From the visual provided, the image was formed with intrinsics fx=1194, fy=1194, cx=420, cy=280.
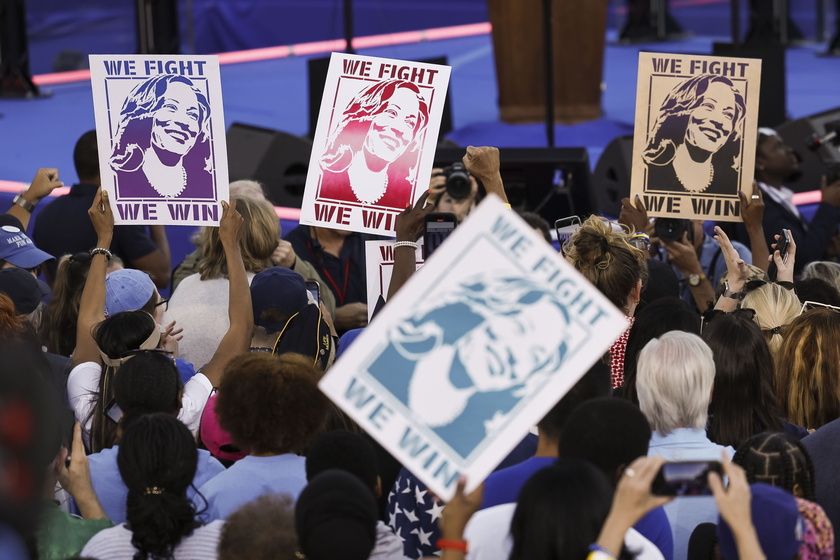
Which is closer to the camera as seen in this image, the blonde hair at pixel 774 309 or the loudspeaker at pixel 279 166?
the blonde hair at pixel 774 309

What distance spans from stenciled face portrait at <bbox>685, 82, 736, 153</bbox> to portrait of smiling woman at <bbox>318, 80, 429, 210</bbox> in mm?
1129

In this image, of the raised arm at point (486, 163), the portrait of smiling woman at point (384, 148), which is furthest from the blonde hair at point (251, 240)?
the raised arm at point (486, 163)

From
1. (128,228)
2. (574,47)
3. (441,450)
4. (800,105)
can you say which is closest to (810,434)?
(441,450)

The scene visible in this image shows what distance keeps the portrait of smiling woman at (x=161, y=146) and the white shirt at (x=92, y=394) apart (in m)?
0.92

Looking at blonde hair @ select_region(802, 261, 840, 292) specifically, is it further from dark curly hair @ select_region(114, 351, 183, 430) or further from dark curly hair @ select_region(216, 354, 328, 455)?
dark curly hair @ select_region(114, 351, 183, 430)

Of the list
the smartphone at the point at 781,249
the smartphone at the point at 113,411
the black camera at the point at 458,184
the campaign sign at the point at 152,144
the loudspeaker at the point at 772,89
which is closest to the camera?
the smartphone at the point at 113,411

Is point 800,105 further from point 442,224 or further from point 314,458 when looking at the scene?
point 314,458

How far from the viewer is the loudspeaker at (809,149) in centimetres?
713

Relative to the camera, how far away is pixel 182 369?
3.29 meters

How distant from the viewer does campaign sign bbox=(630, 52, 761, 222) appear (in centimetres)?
452

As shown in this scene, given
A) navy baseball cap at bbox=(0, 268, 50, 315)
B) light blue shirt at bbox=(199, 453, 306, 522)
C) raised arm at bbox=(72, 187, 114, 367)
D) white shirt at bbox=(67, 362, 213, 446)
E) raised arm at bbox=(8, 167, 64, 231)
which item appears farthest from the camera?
raised arm at bbox=(8, 167, 64, 231)

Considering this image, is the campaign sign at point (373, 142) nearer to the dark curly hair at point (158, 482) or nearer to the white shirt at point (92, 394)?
the white shirt at point (92, 394)

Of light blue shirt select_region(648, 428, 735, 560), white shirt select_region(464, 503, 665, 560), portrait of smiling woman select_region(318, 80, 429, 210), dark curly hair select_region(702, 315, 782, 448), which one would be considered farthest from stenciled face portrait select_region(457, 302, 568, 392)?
portrait of smiling woman select_region(318, 80, 429, 210)

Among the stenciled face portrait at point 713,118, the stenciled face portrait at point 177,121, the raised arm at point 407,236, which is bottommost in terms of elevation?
the raised arm at point 407,236
